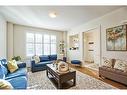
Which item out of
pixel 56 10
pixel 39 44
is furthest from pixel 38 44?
pixel 56 10

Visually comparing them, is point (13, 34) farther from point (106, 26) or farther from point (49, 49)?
point (106, 26)

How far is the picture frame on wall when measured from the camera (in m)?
3.60

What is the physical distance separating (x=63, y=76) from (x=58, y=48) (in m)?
4.99

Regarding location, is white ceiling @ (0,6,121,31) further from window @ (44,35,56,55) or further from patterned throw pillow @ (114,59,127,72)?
window @ (44,35,56,55)

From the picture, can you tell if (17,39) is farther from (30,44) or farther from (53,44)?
(53,44)

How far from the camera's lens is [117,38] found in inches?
151

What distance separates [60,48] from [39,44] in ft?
5.40

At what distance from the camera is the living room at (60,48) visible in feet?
10.1

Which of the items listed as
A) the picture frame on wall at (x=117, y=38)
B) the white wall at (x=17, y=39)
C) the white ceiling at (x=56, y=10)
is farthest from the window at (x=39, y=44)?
the picture frame on wall at (x=117, y=38)

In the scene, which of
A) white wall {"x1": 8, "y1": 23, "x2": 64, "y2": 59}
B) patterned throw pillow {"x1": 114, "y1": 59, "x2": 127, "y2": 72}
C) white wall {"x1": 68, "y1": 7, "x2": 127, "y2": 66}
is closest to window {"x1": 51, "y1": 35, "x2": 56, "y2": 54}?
white wall {"x1": 8, "y1": 23, "x2": 64, "y2": 59}

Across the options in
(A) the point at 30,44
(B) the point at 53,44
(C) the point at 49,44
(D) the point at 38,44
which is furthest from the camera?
(B) the point at 53,44

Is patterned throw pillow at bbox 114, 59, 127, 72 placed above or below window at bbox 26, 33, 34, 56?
below

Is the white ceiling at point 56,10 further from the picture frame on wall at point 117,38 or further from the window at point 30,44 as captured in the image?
the window at point 30,44
